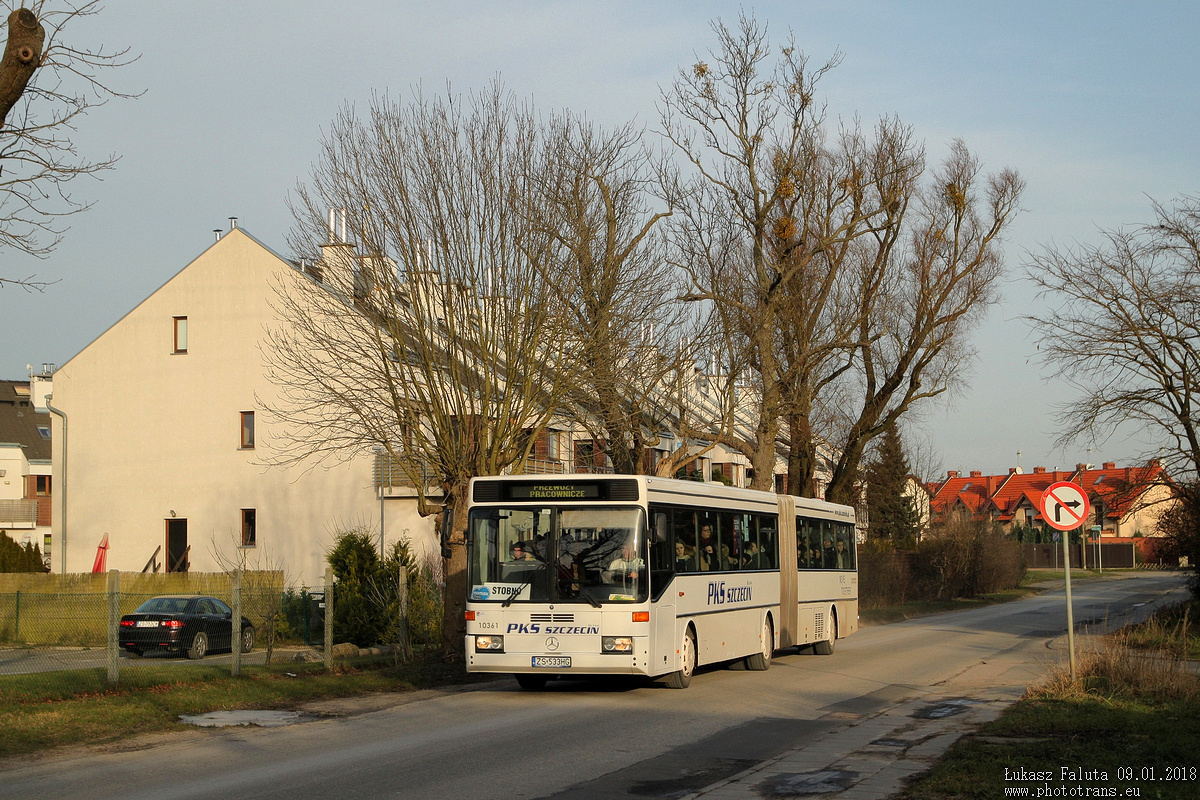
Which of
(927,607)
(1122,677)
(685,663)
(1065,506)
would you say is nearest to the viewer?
(1122,677)

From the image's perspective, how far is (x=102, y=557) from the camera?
4125 cm

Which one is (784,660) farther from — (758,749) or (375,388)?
(758,749)

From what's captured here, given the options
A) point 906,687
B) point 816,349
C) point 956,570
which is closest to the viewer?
point 906,687

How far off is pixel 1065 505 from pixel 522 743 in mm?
8528

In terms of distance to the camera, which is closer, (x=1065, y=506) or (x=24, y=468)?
(x=1065, y=506)

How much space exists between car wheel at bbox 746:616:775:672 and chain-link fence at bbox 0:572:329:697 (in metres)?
7.39

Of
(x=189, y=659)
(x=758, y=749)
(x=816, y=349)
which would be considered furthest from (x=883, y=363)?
(x=758, y=749)

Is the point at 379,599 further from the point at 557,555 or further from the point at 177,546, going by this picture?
the point at 177,546

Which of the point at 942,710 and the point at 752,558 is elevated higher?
the point at 752,558

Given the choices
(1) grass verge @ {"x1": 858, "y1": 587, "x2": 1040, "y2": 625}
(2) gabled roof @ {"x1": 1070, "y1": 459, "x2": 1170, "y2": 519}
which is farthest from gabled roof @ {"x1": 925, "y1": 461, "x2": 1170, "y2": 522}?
(2) gabled roof @ {"x1": 1070, "y1": 459, "x2": 1170, "y2": 519}

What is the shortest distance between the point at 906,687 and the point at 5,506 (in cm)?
5738

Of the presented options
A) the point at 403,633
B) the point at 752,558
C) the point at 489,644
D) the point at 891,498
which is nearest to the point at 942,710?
the point at 489,644

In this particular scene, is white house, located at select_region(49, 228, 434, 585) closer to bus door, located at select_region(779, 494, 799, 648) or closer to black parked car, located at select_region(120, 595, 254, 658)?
black parked car, located at select_region(120, 595, 254, 658)

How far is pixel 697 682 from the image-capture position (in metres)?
17.9
